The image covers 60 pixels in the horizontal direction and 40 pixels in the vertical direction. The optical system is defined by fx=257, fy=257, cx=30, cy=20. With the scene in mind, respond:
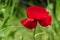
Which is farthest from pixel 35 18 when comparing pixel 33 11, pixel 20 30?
pixel 20 30

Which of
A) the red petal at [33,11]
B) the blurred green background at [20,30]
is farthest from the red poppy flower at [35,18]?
the blurred green background at [20,30]

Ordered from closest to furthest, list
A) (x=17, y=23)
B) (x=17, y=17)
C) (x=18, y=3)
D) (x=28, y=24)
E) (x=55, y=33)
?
(x=28, y=24), (x=55, y=33), (x=17, y=23), (x=17, y=17), (x=18, y=3)

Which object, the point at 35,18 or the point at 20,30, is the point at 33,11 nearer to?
the point at 35,18

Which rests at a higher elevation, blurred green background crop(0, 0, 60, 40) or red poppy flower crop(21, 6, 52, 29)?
red poppy flower crop(21, 6, 52, 29)

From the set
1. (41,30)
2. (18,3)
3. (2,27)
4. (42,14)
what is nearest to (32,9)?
(42,14)

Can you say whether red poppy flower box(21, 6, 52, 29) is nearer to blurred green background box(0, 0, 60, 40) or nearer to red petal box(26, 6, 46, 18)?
red petal box(26, 6, 46, 18)

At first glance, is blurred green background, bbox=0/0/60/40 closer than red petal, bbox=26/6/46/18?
No

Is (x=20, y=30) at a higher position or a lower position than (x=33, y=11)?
lower

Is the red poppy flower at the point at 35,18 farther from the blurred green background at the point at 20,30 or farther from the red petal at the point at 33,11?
the blurred green background at the point at 20,30

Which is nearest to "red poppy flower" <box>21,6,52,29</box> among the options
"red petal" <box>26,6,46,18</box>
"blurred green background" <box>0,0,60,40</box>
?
"red petal" <box>26,6,46,18</box>

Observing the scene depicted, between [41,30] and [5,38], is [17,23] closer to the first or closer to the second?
[41,30]

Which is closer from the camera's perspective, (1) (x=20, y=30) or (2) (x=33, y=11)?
(2) (x=33, y=11)
